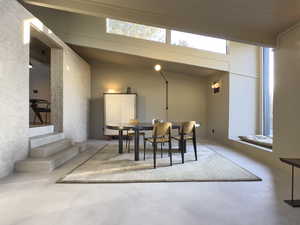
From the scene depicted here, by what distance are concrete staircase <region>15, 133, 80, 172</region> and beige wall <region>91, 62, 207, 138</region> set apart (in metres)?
2.67

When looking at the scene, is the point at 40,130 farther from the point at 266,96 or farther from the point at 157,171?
the point at 266,96

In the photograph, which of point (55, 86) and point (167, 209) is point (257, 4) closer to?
point (167, 209)

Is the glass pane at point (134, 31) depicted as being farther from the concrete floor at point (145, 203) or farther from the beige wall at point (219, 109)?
the concrete floor at point (145, 203)

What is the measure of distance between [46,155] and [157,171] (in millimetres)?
1897

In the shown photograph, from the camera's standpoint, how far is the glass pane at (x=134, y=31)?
552 cm

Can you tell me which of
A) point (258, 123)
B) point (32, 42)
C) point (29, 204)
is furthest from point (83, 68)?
point (258, 123)

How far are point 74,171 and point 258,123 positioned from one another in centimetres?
468

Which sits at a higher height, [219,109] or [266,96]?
[266,96]

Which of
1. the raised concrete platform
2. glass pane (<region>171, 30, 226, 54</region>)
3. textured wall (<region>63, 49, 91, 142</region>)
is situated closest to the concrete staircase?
the raised concrete platform

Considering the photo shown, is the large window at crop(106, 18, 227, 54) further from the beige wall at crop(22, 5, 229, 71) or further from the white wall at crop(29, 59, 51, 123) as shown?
the white wall at crop(29, 59, 51, 123)

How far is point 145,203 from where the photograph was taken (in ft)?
6.49

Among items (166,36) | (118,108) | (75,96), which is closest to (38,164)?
(75,96)

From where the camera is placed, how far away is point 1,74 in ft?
8.84

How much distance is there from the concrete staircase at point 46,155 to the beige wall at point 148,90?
8.75ft
